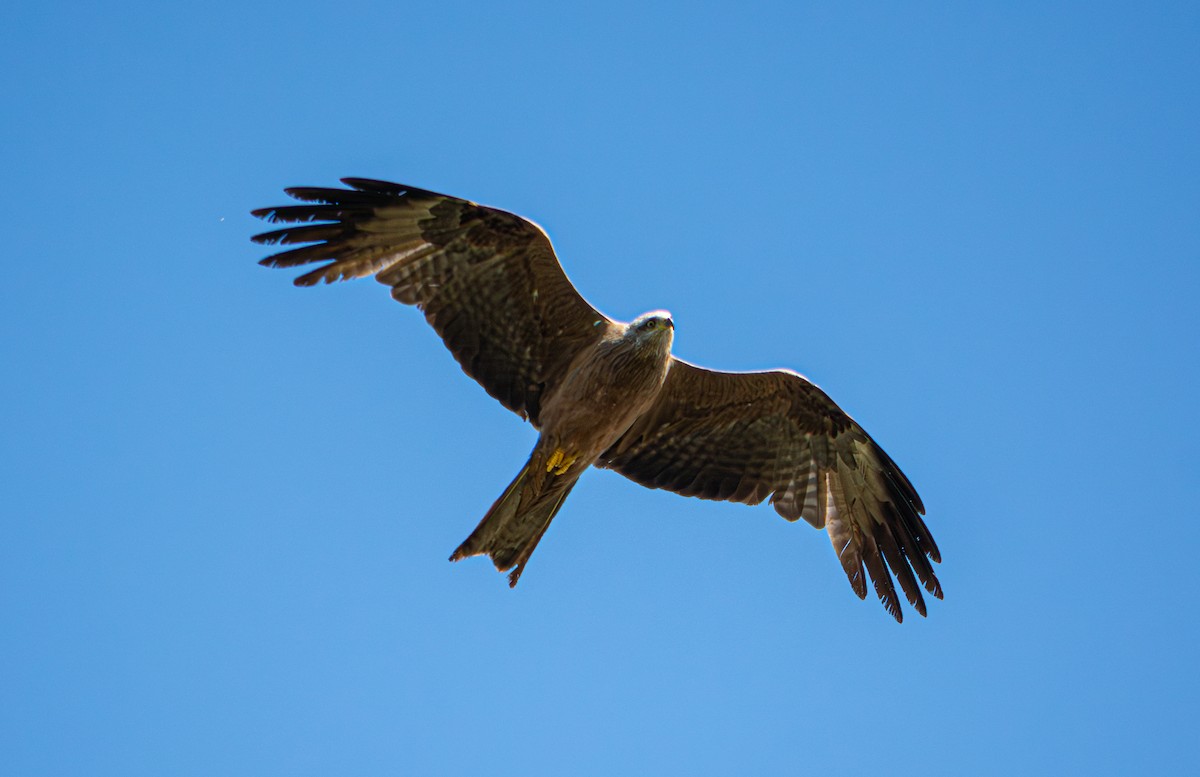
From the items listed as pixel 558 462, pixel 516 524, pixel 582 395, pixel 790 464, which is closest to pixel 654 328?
pixel 582 395

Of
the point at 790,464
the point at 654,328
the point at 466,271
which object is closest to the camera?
the point at 654,328

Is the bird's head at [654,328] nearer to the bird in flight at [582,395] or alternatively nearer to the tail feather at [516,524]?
the bird in flight at [582,395]

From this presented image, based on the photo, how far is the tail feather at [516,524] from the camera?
8828 mm

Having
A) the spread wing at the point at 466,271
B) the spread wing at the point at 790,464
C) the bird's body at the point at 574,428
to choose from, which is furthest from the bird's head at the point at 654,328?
the spread wing at the point at 790,464

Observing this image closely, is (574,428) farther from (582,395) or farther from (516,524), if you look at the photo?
(516,524)

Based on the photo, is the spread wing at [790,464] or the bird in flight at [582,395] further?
the spread wing at [790,464]

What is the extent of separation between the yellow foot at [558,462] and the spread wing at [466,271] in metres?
0.48

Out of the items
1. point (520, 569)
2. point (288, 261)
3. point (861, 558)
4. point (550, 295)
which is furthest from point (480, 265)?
point (861, 558)

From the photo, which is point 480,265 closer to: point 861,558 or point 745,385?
point 745,385

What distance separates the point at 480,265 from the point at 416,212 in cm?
60

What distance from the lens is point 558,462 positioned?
9.00m

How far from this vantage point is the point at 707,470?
33.1ft

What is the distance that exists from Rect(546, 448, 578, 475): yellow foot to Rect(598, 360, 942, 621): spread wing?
822 millimetres

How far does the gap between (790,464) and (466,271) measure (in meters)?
3.14
